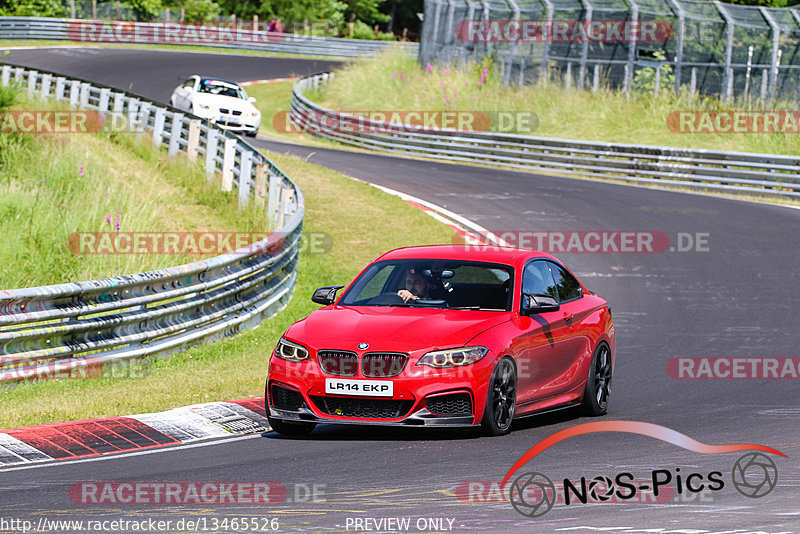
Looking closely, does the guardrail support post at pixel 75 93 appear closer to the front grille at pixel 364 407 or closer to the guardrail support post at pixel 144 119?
the guardrail support post at pixel 144 119

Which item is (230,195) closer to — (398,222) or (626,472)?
(398,222)

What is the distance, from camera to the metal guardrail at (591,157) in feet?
88.4

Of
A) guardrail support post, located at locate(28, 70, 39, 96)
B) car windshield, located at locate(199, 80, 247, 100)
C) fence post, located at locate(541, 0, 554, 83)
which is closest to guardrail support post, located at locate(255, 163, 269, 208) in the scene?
guardrail support post, located at locate(28, 70, 39, 96)

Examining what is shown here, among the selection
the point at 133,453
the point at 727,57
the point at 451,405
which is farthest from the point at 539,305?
the point at 727,57

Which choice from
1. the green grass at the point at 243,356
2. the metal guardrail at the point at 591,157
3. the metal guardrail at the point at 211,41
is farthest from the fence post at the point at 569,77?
the metal guardrail at the point at 211,41

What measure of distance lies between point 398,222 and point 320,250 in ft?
9.86

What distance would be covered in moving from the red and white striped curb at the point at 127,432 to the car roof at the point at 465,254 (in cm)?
176

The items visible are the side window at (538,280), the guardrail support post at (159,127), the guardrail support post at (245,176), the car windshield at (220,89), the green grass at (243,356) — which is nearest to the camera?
the side window at (538,280)

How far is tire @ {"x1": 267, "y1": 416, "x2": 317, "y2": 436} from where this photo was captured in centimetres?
891

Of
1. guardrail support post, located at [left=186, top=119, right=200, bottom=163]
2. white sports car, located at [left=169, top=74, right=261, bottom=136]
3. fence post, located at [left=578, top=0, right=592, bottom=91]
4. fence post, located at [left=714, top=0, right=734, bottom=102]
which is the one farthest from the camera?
fence post, located at [left=578, top=0, right=592, bottom=91]

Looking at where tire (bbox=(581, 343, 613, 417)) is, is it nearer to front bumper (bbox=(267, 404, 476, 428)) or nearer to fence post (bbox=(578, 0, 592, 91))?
front bumper (bbox=(267, 404, 476, 428))

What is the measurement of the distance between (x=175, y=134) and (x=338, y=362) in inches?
683

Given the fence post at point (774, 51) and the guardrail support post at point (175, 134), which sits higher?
the fence post at point (774, 51)

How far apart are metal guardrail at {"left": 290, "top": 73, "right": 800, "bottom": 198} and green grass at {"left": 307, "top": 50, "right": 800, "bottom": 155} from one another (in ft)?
11.0
